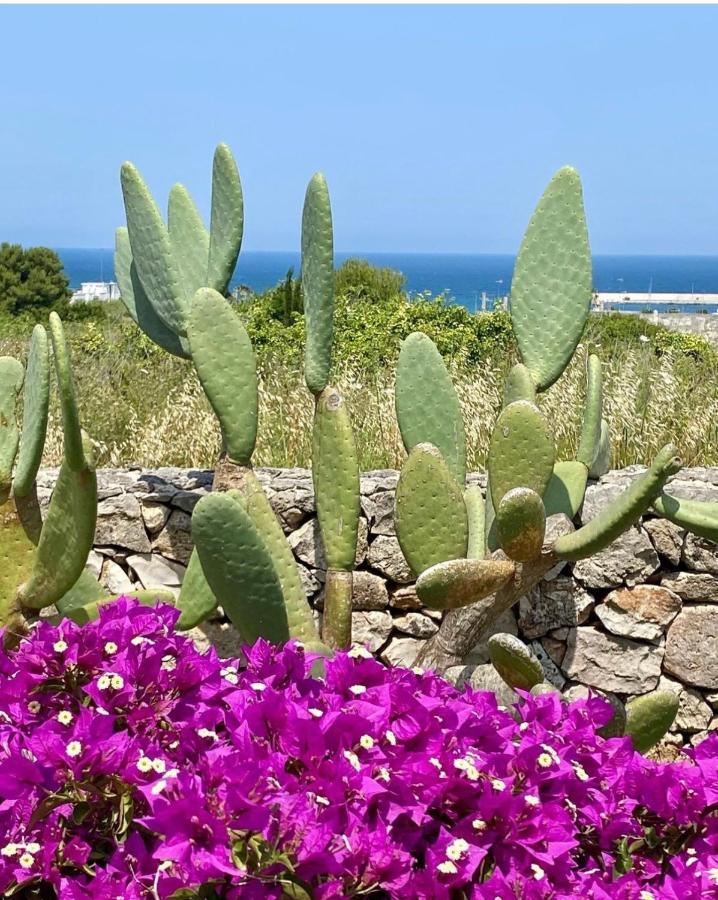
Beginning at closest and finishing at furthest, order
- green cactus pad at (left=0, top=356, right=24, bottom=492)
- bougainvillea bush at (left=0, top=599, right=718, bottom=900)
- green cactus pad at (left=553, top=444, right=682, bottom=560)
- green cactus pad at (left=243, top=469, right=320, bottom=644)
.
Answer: bougainvillea bush at (left=0, top=599, right=718, bottom=900)
green cactus pad at (left=553, top=444, right=682, bottom=560)
green cactus pad at (left=0, top=356, right=24, bottom=492)
green cactus pad at (left=243, top=469, right=320, bottom=644)

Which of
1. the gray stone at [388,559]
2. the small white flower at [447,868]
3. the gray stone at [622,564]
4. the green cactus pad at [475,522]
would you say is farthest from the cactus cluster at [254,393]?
the small white flower at [447,868]

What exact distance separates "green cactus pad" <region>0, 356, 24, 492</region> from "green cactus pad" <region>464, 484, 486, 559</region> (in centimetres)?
138

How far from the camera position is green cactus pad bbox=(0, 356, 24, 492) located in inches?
130

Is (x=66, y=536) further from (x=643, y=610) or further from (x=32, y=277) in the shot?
(x=32, y=277)

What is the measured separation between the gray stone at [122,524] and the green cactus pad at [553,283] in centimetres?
147

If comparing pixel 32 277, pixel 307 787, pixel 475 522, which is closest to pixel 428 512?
pixel 475 522

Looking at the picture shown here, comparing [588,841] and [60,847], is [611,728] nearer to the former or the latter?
[588,841]

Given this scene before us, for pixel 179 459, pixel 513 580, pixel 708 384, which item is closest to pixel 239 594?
pixel 513 580

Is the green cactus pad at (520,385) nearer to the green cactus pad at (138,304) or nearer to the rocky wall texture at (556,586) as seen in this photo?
the rocky wall texture at (556,586)

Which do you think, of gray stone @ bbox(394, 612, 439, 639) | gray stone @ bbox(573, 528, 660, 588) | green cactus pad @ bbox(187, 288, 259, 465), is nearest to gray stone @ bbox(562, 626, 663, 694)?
gray stone @ bbox(573, 528, 660, 588)

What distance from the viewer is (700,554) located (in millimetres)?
3938

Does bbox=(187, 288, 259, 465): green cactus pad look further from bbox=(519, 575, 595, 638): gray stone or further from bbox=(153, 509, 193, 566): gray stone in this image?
bbox=(519, 575, 595, 638): gray stone

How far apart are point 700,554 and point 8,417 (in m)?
2.35

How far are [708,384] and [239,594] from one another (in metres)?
3.56
